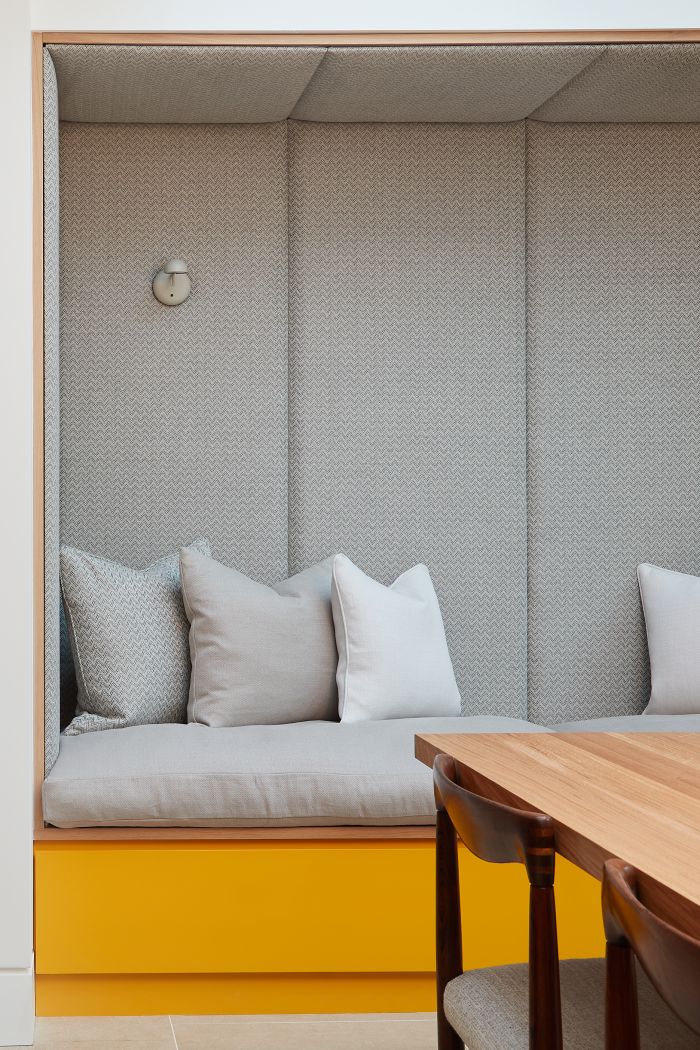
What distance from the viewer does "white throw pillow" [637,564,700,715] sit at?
3471 millimetres

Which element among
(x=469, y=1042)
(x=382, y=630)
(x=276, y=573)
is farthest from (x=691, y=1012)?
(x=276, y=573)

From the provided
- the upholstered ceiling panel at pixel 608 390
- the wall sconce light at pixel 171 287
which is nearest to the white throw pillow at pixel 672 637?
the upholstered ceiling panel at pixel 608 390

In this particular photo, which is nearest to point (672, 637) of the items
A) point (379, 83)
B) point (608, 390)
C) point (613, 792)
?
point (608, 390)

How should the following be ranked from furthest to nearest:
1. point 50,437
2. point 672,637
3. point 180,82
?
point 672,637 < point 180,82 < point 50,437

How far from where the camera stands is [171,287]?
3.52 meters

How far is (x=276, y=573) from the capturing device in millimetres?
3574

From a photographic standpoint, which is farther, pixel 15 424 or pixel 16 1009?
pixel 15 424

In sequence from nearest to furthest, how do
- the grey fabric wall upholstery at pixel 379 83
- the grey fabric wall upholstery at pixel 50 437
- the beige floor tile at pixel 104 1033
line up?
1. the beige floor tile at pixel 104 1033
2. the grey fabric wall upholstery at pixel 50 437
3. the grey fabric wall upholstery at pixel 379 83

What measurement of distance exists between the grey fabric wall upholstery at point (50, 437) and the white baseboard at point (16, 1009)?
50cm

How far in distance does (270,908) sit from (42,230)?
181 cm

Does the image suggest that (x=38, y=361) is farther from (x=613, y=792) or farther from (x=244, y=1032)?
(x=613, y=792)

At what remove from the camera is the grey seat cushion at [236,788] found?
2.71 m

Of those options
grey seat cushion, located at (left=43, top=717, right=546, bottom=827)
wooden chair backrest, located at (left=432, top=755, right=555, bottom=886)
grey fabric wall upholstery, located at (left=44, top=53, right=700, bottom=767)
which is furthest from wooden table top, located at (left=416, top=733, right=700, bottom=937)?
grey fabric wall upholstery, located at (left=44, top=53, right=700, bottom=767)

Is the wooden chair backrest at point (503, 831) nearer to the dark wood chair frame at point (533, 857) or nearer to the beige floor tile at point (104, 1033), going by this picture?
the dark wood chair frame at point (533, 857)
